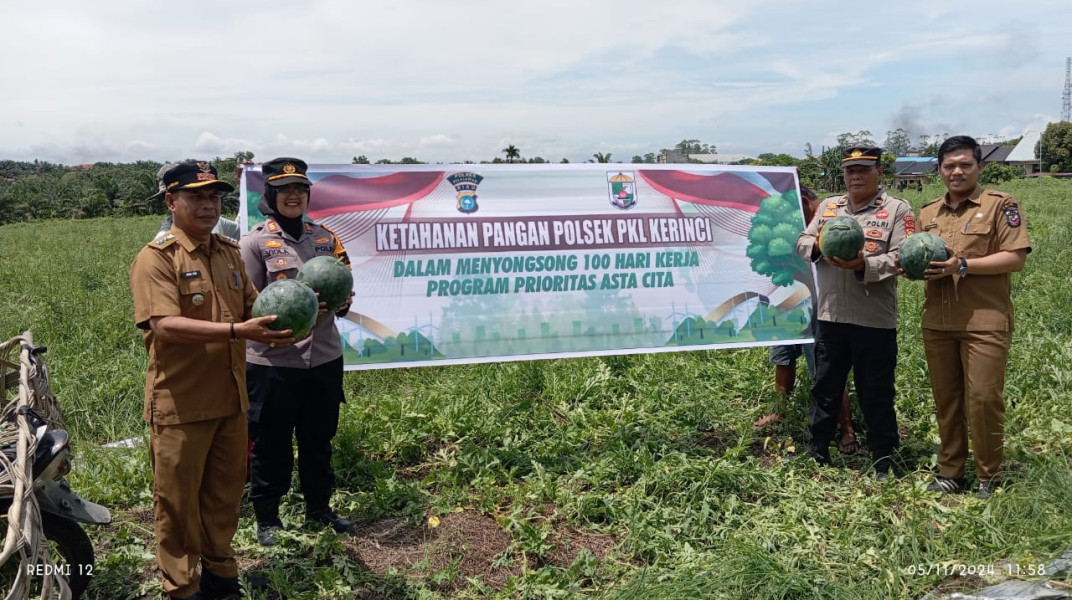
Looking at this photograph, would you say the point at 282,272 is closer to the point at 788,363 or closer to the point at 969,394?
the point at 788,363

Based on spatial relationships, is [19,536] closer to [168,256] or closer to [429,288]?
[168,256]

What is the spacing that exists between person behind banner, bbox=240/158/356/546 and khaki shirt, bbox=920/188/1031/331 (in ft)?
12.8

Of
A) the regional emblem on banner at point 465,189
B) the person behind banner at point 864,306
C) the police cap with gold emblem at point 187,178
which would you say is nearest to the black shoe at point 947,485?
the person behind banner at point 864,306

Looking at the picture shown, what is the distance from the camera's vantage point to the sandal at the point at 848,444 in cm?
536

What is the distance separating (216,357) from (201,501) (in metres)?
0.80

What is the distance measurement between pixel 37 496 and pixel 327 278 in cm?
172

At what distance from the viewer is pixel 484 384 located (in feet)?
21.3

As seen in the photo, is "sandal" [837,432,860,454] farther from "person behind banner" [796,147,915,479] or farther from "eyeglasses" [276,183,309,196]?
"eyeglasses" [276,183,309,196]

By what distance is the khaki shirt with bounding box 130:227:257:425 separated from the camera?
3.21 metres

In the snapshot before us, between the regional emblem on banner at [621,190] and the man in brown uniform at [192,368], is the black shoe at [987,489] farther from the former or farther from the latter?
the man in brown uniform at [192,368]

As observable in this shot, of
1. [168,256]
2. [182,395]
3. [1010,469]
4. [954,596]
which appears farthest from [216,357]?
[1010,469]

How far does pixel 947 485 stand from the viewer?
15.4 ft

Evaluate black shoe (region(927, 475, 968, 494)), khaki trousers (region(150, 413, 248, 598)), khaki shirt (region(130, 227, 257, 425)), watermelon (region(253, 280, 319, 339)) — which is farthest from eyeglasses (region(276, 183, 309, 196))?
black shoe (region(927, 475, 968, 494))

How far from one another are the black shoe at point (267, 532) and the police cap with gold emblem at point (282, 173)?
6.84 feet
